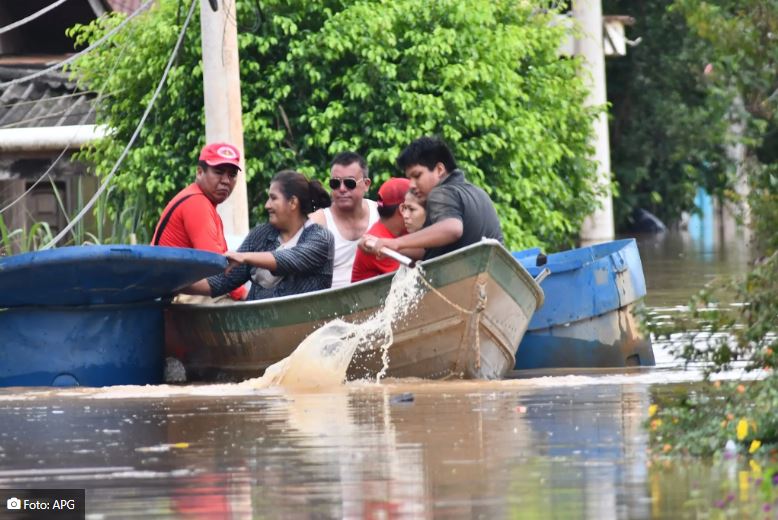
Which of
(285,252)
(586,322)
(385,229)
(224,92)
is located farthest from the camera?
(224,92)

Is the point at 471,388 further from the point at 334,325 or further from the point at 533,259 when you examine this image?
the point at 533,259

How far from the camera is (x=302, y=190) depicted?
12648mm

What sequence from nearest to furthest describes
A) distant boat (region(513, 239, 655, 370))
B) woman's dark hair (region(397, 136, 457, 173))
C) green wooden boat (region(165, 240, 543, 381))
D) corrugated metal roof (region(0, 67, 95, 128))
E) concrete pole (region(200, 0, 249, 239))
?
green wooden boat (region(165, 240, 543, 381)) → woman's dark hair (region(397, 136, 457, 173)) → distant boat (region(513, 239, 655, 370)) → concrete pole (region(200, 0, 249, 239)) → corrugated metal roof (region(0, 67, 95, 128))

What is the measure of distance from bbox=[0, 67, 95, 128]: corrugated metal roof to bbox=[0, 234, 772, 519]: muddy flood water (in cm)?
1057

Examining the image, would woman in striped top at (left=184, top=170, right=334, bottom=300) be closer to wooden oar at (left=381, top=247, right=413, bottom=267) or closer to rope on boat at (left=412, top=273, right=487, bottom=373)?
wooden oar at (left=381, top=247, right=413, bottom=267)

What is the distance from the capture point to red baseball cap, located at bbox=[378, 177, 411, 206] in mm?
12383

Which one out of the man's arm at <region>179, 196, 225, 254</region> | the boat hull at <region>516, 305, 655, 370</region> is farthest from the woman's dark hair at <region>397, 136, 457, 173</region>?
the boat hull at <region>516, 305, 655, 370</region>

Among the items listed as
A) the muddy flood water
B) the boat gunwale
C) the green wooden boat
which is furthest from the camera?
the green wooden boat

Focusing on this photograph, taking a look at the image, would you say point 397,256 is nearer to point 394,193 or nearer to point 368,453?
point 394,193

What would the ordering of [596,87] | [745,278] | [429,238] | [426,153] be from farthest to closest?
[596,87], [426,153], [429,238], [745,278]

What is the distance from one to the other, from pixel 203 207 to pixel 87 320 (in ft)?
3.57

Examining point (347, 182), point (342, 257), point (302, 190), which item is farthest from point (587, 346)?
point (302, 190)

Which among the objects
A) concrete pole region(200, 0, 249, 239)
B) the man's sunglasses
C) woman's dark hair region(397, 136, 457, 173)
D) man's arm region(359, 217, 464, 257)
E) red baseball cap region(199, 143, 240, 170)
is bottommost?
man's arm region(359, 217, 464, 257)

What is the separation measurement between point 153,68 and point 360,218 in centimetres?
660
